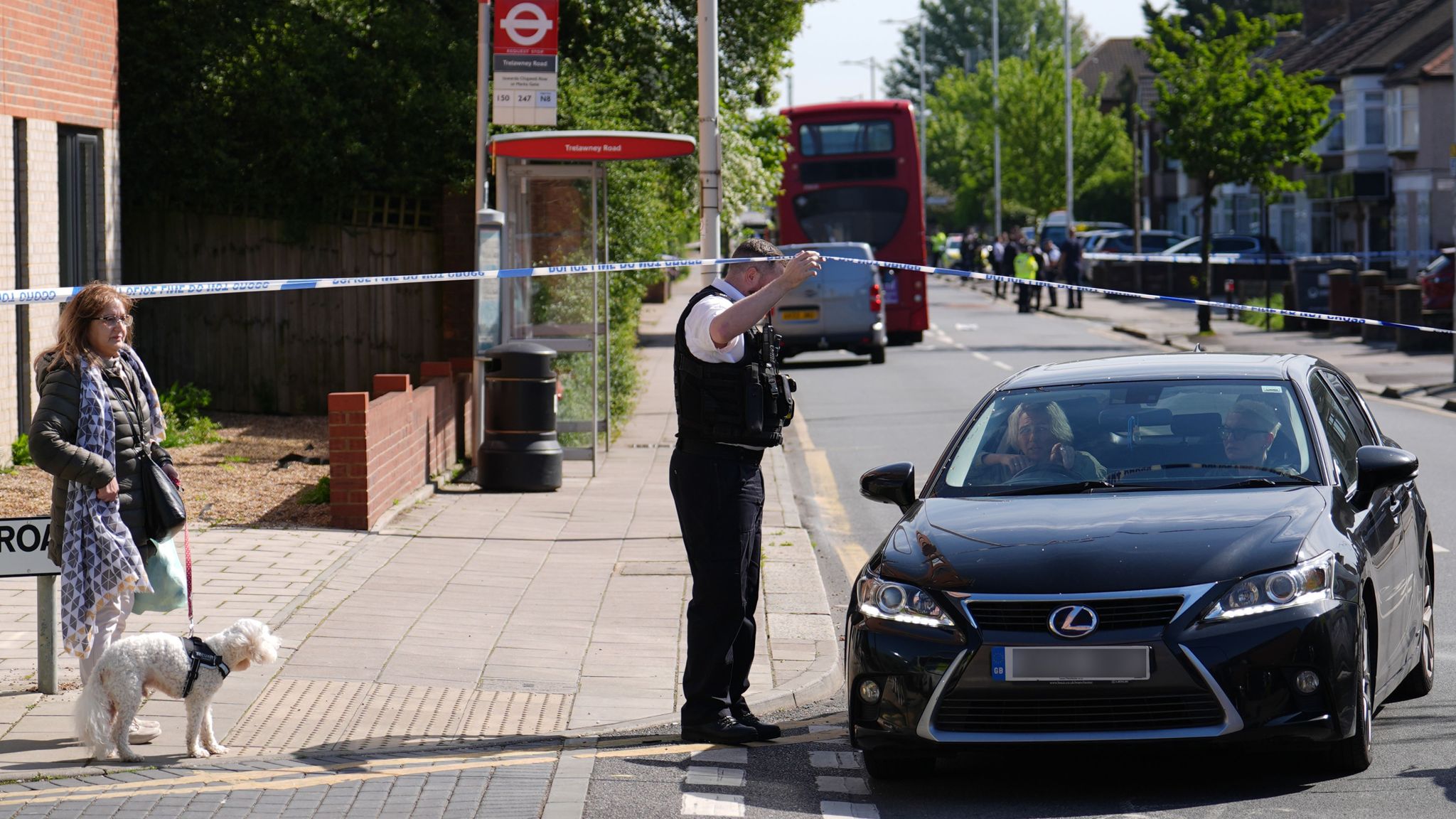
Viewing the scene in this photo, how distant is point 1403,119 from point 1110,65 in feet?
182

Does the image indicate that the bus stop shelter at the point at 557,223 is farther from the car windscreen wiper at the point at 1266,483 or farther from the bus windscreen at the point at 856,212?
the bus windscreen at the point at 856,212

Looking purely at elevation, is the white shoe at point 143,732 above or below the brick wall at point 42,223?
below

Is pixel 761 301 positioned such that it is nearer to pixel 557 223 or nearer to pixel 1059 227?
pixel 557 223

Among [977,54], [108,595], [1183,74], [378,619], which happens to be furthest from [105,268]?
[977,54]

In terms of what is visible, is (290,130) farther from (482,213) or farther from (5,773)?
(5,773)

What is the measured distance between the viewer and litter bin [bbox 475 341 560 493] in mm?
13570

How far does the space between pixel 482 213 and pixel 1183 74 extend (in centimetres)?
2517

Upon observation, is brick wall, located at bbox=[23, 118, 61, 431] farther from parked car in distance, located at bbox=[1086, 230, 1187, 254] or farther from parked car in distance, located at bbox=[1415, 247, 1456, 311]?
parked car in distance, located at bbox=[1086, 230, 1187, 254]

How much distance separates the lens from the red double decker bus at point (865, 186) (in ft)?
107

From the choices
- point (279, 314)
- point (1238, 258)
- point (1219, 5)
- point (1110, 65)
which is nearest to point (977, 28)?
point (1110, 65)

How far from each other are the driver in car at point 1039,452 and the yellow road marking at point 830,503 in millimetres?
1909

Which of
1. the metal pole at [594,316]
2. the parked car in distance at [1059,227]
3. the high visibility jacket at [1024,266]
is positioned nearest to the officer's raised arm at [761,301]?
the metal pole at [594,316]

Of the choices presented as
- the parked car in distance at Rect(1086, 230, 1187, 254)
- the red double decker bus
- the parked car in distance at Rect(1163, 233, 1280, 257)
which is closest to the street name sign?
the red double decker bus

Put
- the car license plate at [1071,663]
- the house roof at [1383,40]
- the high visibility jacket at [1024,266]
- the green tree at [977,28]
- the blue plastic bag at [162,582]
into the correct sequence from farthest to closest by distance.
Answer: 1. the green tree at [977,28]
2. the house roof at [1383,40]
3. the high visibility jacket at [1024,266]
4. the blue plastic bag at [162,582]
5. the car license plate at [1071,663]
